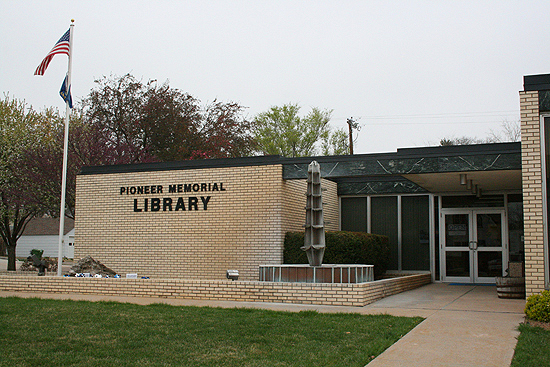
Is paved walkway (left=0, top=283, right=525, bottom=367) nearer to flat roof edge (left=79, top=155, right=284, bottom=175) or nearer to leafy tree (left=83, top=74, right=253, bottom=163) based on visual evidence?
flat roof edge (left=79, top=155, right=284, bottom=175)

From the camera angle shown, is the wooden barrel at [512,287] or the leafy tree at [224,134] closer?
the wooden barrel at [512,287]

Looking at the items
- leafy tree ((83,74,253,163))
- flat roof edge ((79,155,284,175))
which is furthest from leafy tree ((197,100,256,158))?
flat roof edge ((79,155,284,175))

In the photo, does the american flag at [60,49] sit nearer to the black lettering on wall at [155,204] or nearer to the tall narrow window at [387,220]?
the black lettering on wall at [155,204]

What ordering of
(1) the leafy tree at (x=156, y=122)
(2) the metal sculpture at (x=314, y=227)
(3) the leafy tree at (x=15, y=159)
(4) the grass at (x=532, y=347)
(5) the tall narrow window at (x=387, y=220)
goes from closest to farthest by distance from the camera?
(4) the grass at (x=532, y=347), (2) the metal sculpture at (x=314, y=227), (5) the tall narrow window at (x=387, y=220), (3) the leafy tree at (x=15, y=159), (1) the leafy tree at (x=156, y=122)

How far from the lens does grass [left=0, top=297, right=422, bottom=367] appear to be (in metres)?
6.06

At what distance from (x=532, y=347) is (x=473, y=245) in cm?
1037

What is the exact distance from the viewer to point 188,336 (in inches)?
287

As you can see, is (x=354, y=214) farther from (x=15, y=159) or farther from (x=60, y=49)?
(x=15, y=159)

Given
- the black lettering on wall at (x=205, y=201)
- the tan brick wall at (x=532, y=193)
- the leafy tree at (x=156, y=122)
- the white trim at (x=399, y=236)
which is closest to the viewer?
the tan brick wall at (x=532, y=193)

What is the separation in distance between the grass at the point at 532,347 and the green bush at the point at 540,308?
71 cm

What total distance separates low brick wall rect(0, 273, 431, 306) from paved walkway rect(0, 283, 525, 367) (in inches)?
12.2

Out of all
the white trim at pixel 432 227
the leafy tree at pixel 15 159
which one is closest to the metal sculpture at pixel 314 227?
the white trim at pixel 432 227

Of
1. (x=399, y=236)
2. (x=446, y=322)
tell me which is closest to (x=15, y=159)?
(x=399, y=236)

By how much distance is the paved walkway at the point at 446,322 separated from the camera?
6.12m
